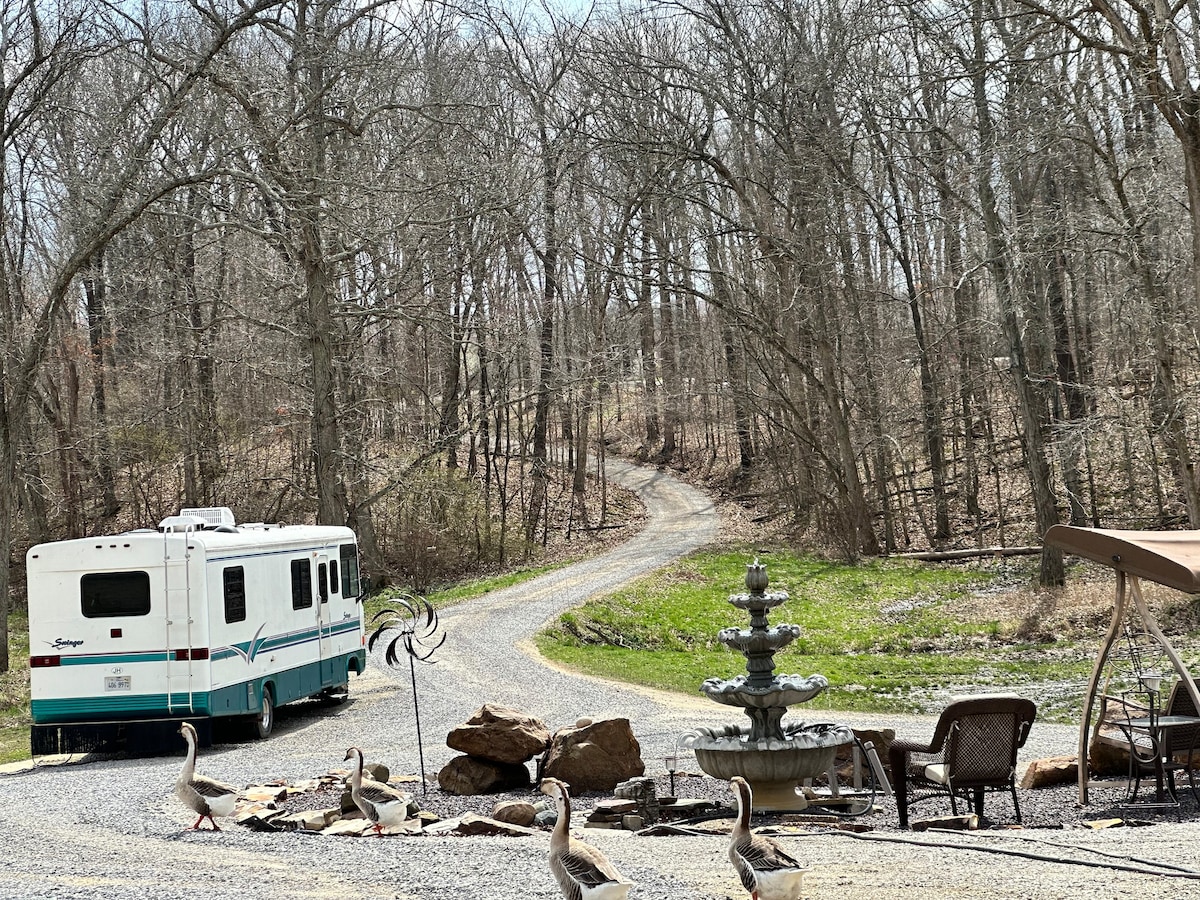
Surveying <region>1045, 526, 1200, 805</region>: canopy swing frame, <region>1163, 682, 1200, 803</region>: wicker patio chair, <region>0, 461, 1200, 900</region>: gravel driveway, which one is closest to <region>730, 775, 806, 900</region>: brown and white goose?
<region>0, 461, 1200, 900</region>: gravel driveway

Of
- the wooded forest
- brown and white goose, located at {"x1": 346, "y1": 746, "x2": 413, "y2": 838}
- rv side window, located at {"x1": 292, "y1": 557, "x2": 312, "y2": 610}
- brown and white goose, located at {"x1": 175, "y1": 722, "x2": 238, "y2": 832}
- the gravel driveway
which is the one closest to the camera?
the gravel driveway

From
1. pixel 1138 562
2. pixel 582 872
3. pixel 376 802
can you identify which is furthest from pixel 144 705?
pixel 1138 562

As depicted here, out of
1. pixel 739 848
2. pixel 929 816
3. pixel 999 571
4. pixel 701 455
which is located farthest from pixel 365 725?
pixel 701 455

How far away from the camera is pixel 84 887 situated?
757cm

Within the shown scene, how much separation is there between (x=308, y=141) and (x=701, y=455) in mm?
30205

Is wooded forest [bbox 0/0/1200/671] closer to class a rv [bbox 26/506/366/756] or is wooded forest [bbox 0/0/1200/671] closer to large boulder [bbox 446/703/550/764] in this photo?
class a rv [bbox 26/506/366/756]

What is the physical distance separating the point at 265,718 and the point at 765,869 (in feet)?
35.6

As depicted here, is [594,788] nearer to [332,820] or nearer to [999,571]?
[332,820]

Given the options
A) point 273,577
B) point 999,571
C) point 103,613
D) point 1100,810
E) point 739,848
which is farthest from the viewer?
point 999,571

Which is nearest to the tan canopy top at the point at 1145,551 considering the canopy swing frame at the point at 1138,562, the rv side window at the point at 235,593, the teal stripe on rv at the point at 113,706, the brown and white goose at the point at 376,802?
the canopy swing frame at the point at 1138,562

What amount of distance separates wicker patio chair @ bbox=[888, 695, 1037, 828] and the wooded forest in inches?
377

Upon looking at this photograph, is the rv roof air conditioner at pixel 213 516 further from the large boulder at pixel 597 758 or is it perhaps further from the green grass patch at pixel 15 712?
the large boulder at pixel 597 758

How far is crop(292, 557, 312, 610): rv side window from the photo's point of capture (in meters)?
16.8

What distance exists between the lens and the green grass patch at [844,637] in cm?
1792
